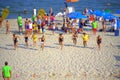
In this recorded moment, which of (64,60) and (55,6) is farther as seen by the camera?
(55,6)

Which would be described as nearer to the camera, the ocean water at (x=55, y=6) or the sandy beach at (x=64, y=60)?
the sandy beach at (x=64, y=60)

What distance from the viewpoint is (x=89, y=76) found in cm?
1349

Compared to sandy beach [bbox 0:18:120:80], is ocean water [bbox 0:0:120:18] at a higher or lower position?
higher

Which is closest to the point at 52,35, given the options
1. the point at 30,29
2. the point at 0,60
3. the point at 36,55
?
the point at 30,29

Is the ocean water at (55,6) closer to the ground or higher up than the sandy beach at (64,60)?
higher up

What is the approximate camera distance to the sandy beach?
13.7 metres

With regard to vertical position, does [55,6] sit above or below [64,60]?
above

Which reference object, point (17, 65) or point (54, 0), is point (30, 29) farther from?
point (54, 0)

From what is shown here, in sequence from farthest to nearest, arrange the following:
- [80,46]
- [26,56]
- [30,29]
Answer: [30,29]
[80,46]
[26,56]

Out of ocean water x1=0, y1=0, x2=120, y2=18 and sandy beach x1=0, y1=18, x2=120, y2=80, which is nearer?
sandy beach x1=0, y1=18, x2=120, y2=80

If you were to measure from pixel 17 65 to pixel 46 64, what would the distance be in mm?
1523

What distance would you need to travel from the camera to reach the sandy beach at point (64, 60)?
13.7 meters

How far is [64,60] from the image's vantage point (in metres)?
15.8

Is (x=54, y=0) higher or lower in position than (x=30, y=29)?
higher
